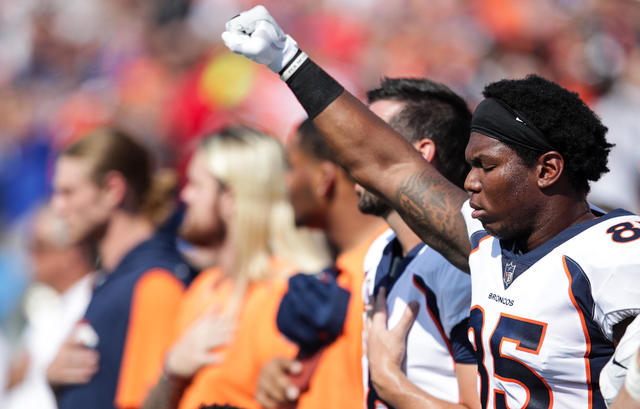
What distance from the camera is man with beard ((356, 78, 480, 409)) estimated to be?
7.50 ft

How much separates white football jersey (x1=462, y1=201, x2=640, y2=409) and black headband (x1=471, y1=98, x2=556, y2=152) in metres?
0.21

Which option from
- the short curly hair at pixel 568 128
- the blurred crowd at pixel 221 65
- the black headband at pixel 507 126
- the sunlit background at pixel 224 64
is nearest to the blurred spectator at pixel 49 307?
the blurred crowd at pixel 221 65

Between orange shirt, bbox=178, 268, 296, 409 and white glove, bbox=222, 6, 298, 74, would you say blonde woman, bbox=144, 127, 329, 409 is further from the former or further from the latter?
white glove, bbox=222, 6, 298, 74

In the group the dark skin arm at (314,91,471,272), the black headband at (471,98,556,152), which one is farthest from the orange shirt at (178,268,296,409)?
the black headband at (471,98,556,152)

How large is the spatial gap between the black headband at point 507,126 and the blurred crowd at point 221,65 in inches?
105

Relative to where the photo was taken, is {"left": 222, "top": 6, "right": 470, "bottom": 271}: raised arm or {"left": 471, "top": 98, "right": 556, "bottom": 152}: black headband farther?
{"left": 222, "top": 6, "right": 470, "bottom": 271}: raised arm

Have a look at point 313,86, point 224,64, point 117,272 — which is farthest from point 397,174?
point 224,64

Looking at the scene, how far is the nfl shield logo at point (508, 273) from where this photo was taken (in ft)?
6.29

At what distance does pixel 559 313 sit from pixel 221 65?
263 inches

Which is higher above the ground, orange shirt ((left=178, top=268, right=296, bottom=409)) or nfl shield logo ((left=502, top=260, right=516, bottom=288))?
nfl shield logo ((left=502, top=260, right=516, bottom=288))

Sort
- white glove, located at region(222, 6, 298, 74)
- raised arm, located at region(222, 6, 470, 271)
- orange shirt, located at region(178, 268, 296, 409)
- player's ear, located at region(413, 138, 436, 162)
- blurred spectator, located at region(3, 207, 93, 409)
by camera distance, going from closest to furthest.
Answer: white glove, located at region(222, 6, 298, 74) < raised arm, located at region(222, 6, 470, 271) < player's ear, located at region(413, 138, 436, 162) < orange shirt, located at region(178, 268, 296, 409) < blurred spectator, located at region(3, 207, 93, 409)

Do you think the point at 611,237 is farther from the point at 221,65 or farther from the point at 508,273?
the point at 221,65

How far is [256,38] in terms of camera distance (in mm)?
2084

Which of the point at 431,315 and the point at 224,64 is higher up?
the point at 224,64
